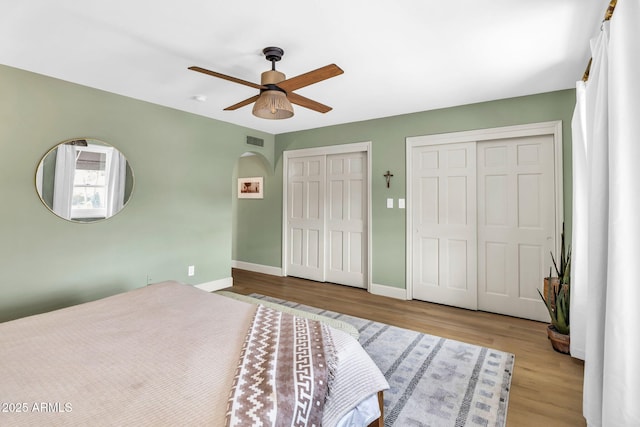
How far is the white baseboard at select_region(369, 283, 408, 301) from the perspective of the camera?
397cm

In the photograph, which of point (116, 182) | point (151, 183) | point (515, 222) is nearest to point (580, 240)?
point (515, 222)

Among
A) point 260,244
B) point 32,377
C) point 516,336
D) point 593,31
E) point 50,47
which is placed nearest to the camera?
point 32,377

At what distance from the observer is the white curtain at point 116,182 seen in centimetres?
319

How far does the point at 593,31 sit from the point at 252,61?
94.6 inches

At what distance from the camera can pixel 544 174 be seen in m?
3.19

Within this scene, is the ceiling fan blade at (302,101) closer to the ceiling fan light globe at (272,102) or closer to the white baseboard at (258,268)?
the ceiling fan light globe at (272,102)

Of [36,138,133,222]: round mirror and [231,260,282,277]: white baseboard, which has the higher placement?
[36,138,133,222]: round mirror

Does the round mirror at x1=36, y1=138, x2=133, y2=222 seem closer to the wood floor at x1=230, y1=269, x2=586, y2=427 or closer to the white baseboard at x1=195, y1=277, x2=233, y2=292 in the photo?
the white baseboard at x1=195, y1=277, x2=233, y2=292

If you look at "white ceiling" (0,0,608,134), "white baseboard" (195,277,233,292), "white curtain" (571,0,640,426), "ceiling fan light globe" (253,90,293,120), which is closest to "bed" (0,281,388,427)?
"white curtain" (571,0,640,426)

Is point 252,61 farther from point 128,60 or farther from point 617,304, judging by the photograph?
point 617,304

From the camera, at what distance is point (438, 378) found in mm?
2135

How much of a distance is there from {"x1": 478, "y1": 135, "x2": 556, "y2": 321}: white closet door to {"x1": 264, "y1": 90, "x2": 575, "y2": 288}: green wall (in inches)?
7.6

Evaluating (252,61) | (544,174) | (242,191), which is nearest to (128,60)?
(252,61)

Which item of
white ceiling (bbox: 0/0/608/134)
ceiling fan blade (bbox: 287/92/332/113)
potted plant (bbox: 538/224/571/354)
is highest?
white ceiling (bbox: 0/0/608/134)
